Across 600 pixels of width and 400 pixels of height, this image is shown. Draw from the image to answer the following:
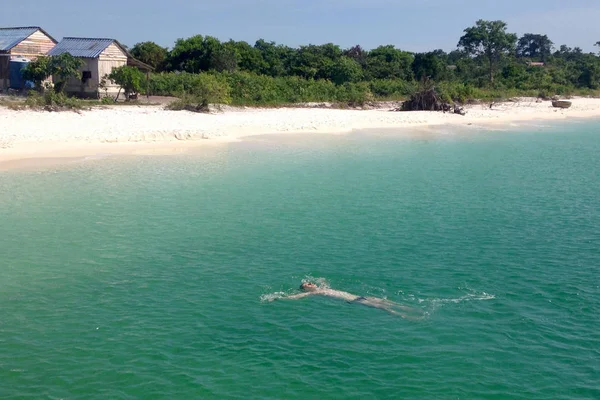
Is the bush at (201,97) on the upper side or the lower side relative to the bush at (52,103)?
upper

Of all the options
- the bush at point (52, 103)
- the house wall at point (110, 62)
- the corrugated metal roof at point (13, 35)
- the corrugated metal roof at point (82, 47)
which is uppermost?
the corrugated metal roof at point (13, 35)

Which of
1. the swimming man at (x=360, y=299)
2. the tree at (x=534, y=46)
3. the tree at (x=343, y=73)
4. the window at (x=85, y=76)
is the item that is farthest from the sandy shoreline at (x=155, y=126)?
the tree at (x=534, y=46)

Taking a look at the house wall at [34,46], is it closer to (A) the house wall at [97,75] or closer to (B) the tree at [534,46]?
(A) the house wall at [97,75]

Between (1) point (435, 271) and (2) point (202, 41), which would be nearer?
(1) point (435, 271)

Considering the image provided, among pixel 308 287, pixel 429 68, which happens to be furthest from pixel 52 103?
pixel 429 68

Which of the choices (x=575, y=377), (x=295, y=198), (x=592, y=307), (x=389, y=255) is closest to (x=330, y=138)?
(x=295, y=198)

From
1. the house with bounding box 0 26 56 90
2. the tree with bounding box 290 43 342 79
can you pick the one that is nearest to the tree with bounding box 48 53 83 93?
A: the house with bounding box 0 26 56 90

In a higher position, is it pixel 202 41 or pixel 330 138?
pixel 202 41

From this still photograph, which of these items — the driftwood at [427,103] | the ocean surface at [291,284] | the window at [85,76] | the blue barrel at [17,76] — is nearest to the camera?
the ocean surface at [291,284]

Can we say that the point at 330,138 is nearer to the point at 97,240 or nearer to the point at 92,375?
the point at 97,240
